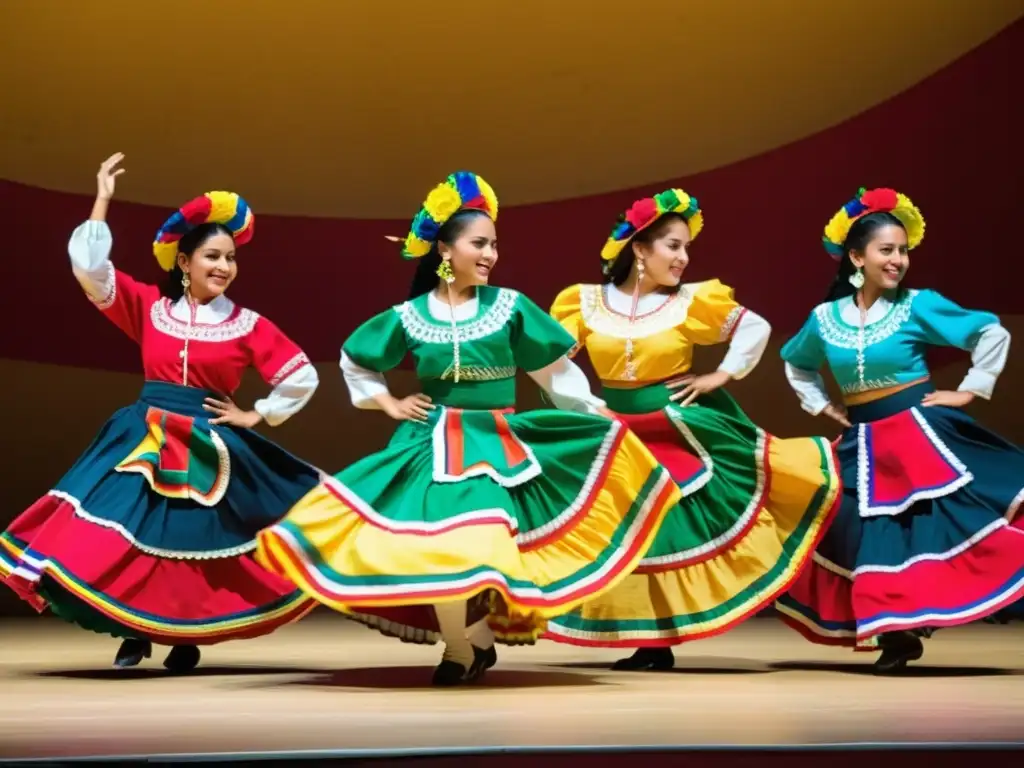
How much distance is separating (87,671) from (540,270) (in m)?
2.39

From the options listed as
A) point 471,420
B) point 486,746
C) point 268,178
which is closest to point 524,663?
point 471,420

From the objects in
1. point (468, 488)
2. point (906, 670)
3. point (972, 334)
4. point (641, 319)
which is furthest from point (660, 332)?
point (906, 670)

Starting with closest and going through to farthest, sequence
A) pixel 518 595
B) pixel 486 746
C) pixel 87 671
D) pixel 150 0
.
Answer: pixel 486 746
pixel 518 595
pixel 87 671
pixel 150 0

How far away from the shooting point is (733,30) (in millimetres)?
5754

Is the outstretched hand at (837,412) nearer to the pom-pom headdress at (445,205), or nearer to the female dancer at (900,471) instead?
the female dancer at (900,471)

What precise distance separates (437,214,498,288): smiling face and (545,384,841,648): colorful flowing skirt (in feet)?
2.03

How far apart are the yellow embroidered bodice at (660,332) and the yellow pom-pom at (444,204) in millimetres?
554

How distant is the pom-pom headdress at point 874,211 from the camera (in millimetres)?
4348

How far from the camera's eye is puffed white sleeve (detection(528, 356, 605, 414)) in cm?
395

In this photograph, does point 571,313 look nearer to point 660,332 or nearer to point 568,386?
point 660,332

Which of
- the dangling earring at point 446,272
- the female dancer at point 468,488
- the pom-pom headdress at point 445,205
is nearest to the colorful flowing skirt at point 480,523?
the female dancer at point 468,488

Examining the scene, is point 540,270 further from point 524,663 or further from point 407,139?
point 524,663

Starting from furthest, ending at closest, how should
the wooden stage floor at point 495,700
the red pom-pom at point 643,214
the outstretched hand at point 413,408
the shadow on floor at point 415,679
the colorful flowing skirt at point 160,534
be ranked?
the red pom-pom at point 643,214 < the colorful flowing skirt at point 160,534 < the outstretched hand at point 413,408 < the shadow on floor at point 415,679 < the wooden stage floor at point 495,700

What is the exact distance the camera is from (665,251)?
14.3 feet
